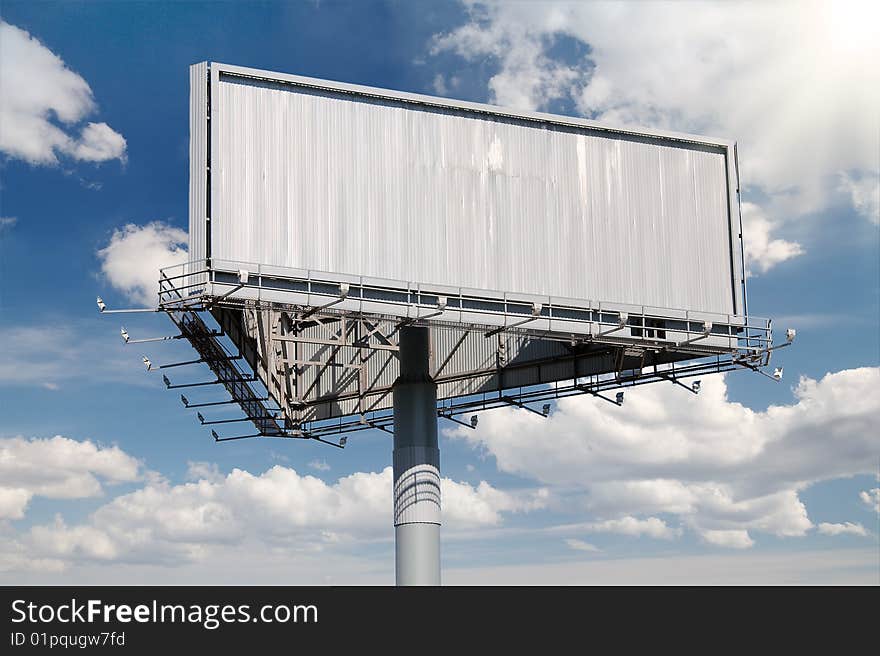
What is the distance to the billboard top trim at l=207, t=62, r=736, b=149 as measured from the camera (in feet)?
147

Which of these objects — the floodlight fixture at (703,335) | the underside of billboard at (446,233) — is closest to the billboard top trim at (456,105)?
the underside of billboard at (446,233)

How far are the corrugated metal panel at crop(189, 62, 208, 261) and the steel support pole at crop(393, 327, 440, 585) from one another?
11710 millimetres

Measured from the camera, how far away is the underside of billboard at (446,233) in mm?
43719

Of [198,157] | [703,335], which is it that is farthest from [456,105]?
[703,335]

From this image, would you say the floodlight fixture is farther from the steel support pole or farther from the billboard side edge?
the steel support pole

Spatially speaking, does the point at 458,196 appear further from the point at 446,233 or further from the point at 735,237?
the point at 735,237

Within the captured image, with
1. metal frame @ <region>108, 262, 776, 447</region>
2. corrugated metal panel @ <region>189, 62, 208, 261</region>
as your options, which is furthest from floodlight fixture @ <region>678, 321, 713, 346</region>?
corrugated metal panel @ <region>189, 62, 208, 261</region>

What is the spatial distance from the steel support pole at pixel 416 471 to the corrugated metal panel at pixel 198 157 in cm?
1171
